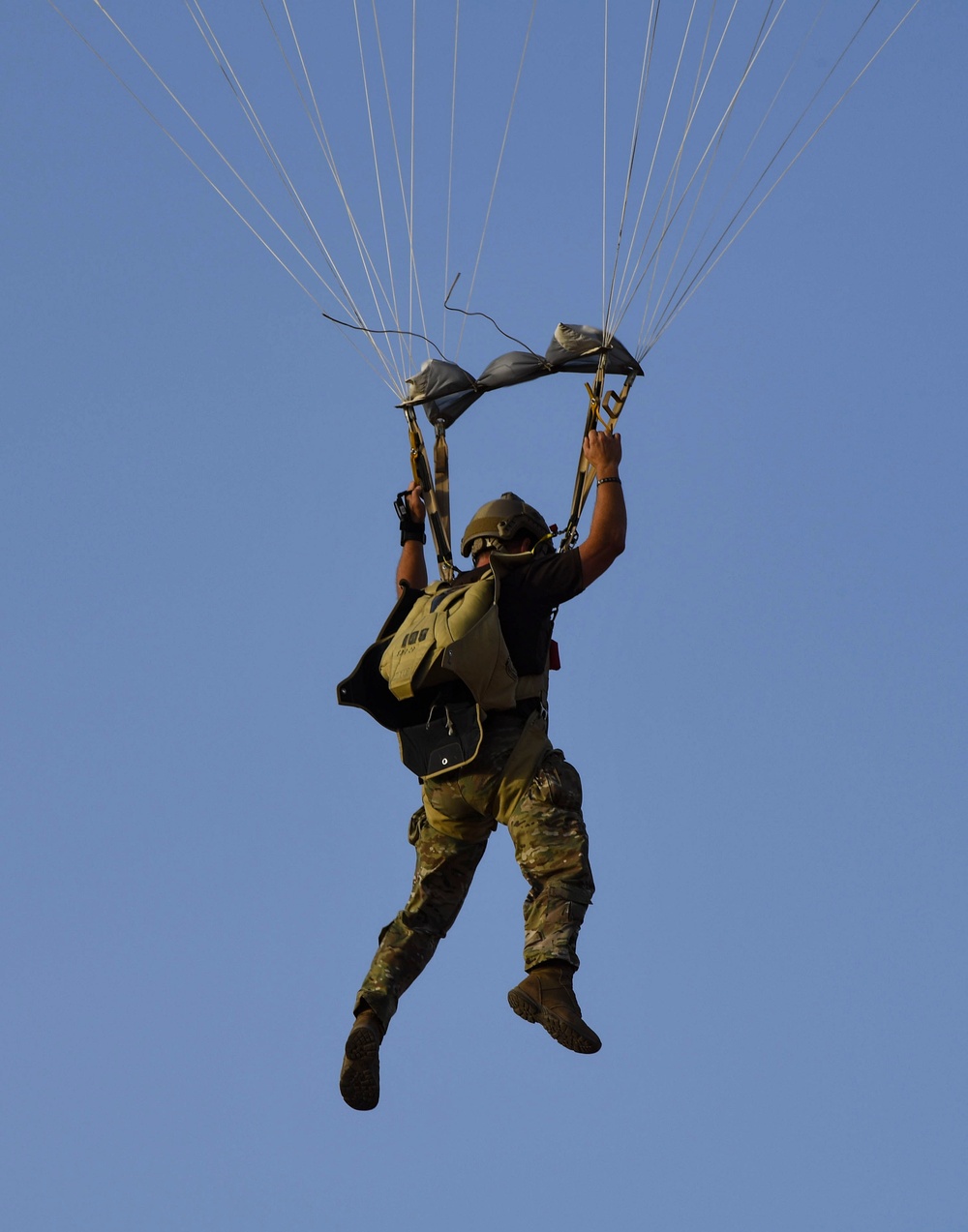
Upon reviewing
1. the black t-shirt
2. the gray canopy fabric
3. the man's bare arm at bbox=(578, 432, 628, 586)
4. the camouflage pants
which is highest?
the gray canopy fabric

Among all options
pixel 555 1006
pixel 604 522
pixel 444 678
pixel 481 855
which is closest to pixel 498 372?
pixel 604 522

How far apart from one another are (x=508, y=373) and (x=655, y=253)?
1.27m

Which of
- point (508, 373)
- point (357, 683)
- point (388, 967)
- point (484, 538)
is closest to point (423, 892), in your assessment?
Answer: point (388, 967)

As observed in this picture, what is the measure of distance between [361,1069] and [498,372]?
4.43 meters

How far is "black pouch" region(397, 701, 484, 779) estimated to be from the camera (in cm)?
1148

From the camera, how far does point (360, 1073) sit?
1123 centimetres

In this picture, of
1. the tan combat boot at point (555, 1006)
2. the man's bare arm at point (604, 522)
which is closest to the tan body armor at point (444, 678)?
the man's bare arm at point (604, 522)

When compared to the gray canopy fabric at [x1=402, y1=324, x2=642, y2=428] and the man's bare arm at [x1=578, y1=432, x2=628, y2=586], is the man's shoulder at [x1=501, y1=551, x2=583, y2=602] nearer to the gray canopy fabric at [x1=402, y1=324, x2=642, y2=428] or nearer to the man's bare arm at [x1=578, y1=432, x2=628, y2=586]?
the man's bare arm at [x1=578, y1=432, x2=628, y2=586]

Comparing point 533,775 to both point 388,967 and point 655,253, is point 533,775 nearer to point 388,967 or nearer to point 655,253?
point 388,967

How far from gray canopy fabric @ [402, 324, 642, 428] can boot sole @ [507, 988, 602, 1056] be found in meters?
3.93

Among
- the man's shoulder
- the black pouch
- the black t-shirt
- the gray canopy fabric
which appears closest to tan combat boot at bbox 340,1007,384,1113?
the black pouch

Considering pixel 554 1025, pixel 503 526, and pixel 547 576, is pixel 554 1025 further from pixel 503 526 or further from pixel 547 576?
pixel 503 526

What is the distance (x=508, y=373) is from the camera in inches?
519

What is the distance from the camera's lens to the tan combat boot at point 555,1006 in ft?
35.2
